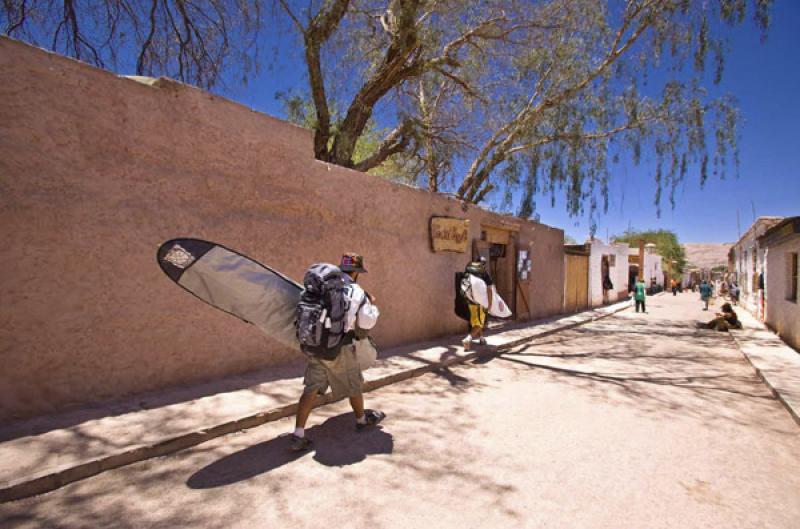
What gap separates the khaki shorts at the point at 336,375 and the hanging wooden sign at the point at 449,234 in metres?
5.78

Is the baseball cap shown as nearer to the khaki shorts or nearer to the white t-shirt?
the white t-shirt

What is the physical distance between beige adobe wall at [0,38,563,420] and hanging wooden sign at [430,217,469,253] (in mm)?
3113

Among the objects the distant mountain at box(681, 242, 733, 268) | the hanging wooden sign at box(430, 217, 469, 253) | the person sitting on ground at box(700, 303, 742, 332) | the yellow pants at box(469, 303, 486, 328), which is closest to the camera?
the yellow pants at box(469, 303, 486, 328)

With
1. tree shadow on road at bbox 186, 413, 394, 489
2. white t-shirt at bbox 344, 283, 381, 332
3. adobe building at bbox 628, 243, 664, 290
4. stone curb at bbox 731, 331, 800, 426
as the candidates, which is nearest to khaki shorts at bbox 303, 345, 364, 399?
white t-shirt at bbox 344, 283, 381, 332

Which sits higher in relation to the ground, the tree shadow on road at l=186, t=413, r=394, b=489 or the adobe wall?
the adobe wall

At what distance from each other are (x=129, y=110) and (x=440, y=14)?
696 cm

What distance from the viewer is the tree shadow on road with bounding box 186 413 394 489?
10.3ft

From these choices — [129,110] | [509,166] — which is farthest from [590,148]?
[129,110]

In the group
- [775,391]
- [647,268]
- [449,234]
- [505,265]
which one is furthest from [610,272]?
[775,391]

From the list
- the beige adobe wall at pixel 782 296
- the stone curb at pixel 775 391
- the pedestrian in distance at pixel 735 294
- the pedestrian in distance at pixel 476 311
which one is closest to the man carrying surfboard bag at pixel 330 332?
the stone curb at pixel 775 391

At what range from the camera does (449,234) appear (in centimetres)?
980

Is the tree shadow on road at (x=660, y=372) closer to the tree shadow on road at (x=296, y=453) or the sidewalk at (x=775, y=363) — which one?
the sidewalk at (x=775, y=363)

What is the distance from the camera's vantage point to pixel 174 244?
12.3 feet

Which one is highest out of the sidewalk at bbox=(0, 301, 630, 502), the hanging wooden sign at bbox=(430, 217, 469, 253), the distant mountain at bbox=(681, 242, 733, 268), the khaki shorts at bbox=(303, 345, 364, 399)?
the distant mountain at bbox=(681, 242, 733, 268)
